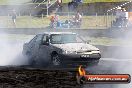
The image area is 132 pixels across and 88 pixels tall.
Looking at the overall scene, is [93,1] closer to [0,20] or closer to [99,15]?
[99,15]

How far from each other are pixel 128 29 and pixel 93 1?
16571 millimetres

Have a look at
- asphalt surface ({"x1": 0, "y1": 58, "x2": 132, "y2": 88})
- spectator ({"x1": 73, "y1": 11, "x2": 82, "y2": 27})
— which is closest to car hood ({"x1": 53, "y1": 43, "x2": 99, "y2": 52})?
asphalt surface ({"x1": 0, "y1": 58, "x2": 132, "y2": 88})

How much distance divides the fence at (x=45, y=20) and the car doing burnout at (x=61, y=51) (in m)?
12.1

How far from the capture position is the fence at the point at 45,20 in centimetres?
2940

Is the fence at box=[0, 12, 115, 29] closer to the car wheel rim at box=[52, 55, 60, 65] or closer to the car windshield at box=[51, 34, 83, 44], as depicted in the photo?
the car windshield at box=[51, 34, 83, 44]

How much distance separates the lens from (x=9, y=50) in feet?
68.0

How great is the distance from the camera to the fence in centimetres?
2940

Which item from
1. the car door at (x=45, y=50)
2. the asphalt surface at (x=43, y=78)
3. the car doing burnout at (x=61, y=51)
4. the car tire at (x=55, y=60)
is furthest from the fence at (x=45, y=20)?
the asphalt surface at (x=43, y=78)

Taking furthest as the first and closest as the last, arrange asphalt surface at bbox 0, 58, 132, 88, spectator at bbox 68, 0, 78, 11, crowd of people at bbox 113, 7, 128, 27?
spectator at bbox 68, 0, 78, 11 → crowd of people at bbox 113, 7, 128, 27 → asphalt surface at bbox 0, 58, 132, 88

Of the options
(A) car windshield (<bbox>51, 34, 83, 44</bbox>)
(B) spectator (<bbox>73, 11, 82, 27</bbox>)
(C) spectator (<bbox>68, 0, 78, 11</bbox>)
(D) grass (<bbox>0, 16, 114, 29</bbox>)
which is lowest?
(D) grass (<bbox>0, 16, 114, 29</bbox>)

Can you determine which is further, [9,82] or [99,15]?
[99,15]

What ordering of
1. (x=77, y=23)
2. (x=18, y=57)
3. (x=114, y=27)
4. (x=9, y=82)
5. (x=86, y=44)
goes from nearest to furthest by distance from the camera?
1. (x=9, y=82)
2. (x=86, y=44)
3. (x=18, y=57)
4. (x=114, y=27)
5. (x=77, y=23)

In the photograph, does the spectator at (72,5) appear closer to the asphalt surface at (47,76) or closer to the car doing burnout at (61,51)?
the asphalt surface at (47,76)

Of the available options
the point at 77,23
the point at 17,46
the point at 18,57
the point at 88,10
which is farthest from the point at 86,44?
the point at 88,10
